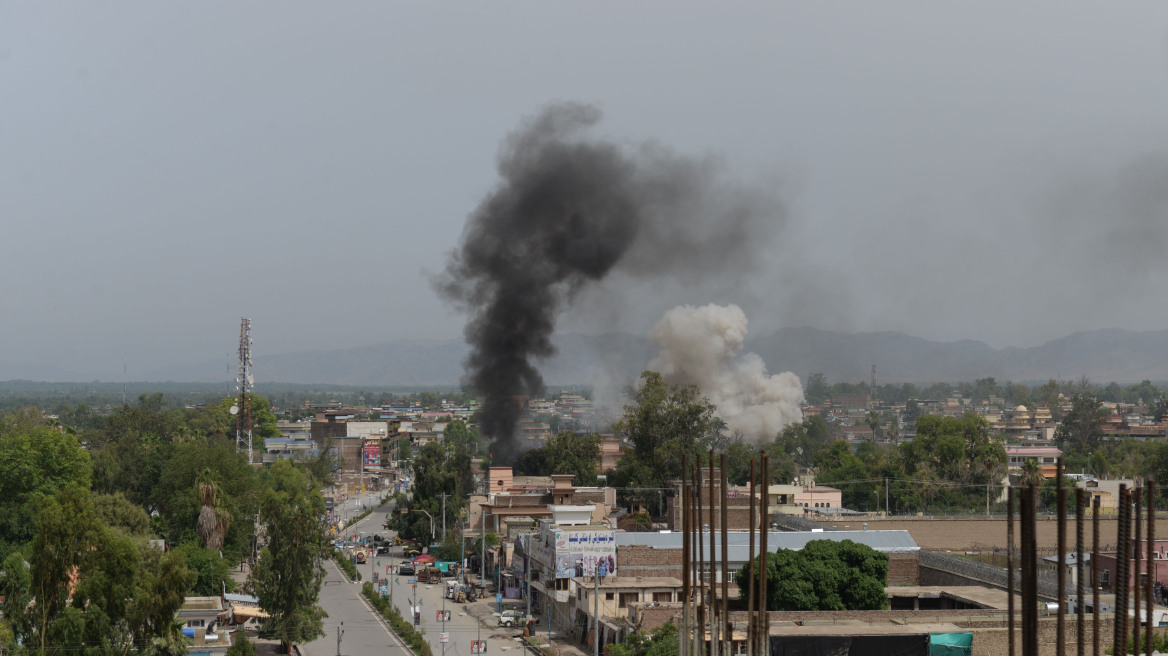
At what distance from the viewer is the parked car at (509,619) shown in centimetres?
3731

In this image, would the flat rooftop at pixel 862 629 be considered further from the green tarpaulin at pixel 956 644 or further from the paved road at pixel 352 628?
the paved road at pixel 352 628

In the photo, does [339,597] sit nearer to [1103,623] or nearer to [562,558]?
[562,558]

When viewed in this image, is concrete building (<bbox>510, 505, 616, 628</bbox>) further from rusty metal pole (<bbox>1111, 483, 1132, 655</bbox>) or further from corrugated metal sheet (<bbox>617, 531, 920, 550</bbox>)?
rusty metal pole (<bbox>1111, 483, 1132, 655</bbox>)

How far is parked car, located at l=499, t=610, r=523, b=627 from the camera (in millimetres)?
37312

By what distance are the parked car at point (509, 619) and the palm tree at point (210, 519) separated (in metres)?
12.0

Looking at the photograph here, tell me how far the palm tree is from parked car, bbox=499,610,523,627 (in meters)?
12.0

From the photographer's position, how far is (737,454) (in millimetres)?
63375

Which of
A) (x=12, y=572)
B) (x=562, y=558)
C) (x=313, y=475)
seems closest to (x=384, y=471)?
(x=313, y=475)

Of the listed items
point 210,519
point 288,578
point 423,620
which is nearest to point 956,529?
point 423,620

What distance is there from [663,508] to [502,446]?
1551 centimetres

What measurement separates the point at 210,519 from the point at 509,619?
13.1 metres

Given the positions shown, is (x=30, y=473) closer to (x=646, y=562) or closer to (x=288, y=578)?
(x=288, y=578)

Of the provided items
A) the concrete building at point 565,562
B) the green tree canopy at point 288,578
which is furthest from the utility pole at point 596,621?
the green tree canopy at point 288,578

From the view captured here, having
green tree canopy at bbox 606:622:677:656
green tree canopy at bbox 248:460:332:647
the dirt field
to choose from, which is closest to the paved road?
green tree canopy at bbox 248:460:332:647
